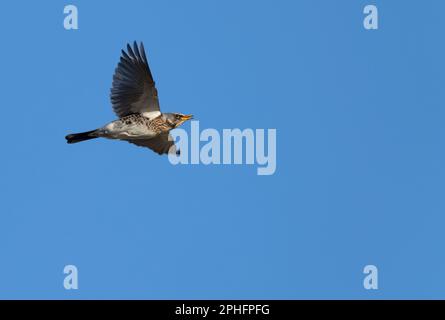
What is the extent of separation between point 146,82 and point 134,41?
0.53 m

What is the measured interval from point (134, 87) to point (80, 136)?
2.98 feet

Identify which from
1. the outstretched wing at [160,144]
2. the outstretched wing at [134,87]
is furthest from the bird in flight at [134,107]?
the outstretched wing at [160,144]

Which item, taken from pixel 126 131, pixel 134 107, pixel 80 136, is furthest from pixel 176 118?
pixel 80 136

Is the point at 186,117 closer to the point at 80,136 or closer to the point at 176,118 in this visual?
the point at 176,118

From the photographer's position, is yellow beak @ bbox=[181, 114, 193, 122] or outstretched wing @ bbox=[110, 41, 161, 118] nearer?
outstretched wing @ bbox=[110, 41, 161, 118]

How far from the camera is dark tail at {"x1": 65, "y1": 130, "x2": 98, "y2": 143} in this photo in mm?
12133

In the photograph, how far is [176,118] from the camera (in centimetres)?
1249

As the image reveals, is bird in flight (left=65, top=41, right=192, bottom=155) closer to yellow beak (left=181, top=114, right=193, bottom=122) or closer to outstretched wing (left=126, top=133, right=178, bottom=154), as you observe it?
yellow beak (left=181, top=114, right=193, bottom=122)

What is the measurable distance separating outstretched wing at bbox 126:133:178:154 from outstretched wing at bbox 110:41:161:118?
879 mm

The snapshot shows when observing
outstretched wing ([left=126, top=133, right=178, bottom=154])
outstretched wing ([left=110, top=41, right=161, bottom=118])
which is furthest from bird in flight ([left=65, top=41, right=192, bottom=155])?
outstretched wing ([left=126, top=133, right=178, bottom=154])
